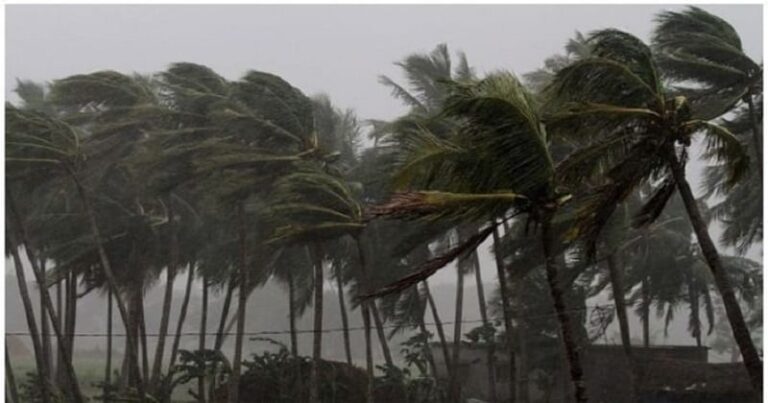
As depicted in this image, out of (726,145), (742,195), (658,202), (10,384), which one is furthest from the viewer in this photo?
(10,384)

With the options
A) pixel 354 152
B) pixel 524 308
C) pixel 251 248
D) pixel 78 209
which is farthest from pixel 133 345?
pixel 524 308

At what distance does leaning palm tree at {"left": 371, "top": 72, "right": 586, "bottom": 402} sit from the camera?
10352mm

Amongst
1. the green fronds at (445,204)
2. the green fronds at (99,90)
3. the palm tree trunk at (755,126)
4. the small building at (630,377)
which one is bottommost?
the small building at (630,377)

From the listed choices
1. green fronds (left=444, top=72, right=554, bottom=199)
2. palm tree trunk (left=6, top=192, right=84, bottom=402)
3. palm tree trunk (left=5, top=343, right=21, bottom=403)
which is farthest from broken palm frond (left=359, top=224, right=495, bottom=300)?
palm tree trunk (left=5, top=343, right=21, bottom=403)

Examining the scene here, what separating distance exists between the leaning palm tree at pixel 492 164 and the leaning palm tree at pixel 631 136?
813mm

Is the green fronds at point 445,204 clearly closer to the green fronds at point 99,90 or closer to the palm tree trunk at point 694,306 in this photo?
the green fronds at point 99,90

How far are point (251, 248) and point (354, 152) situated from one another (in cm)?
406

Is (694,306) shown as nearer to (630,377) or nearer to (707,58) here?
(630,377)

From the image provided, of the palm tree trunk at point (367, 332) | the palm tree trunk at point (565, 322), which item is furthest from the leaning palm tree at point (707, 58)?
the palm tree trunk at point (367, 332)

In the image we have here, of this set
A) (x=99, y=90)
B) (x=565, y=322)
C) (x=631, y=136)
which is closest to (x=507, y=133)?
(x=631, y=136)

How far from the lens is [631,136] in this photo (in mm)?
11555

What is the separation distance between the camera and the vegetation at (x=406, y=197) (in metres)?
11.2

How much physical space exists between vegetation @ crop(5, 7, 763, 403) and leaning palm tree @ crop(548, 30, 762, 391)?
3cm

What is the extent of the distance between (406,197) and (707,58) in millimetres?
8723
